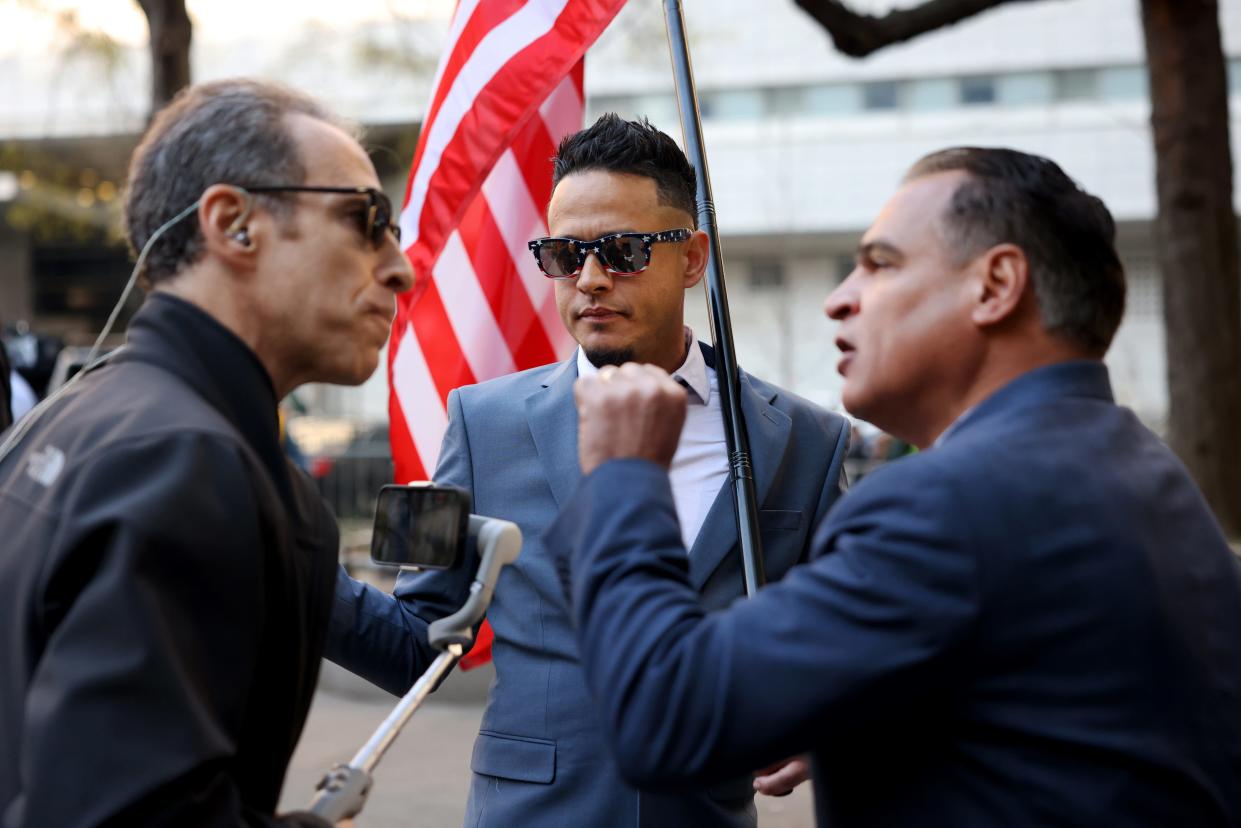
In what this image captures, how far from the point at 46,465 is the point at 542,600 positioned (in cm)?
126

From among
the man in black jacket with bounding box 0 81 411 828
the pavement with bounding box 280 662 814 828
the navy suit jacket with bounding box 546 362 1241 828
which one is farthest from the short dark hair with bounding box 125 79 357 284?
the pavement with bounding box 280 662 814 828

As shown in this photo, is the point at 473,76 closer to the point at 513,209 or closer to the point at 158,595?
the point at 513,209

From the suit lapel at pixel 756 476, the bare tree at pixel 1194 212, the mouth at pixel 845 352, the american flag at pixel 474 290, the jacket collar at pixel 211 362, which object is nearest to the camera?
the jacket collar at pixel 211 362

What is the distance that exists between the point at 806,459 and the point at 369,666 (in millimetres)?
1026

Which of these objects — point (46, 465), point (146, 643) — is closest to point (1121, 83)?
point (46, 465)

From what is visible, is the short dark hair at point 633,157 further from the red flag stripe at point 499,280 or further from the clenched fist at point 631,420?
the clenched fist at point 631,420

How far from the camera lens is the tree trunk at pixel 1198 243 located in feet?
30.5

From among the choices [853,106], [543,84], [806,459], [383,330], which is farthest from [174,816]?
[853,106]

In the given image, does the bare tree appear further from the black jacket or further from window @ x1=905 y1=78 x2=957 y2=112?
window @ x1=905 y1=78 x2=957 y2=112

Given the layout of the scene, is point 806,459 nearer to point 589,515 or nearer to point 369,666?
point 369,666

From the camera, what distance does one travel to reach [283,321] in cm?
180

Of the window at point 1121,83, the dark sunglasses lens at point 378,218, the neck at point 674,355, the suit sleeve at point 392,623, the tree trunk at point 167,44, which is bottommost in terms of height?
the suit sleeve at point 392,623

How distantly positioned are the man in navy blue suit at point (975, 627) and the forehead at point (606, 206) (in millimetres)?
1218

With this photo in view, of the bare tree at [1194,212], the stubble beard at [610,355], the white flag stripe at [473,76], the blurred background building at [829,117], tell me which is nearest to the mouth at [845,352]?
the stubble beard at [610,355]
